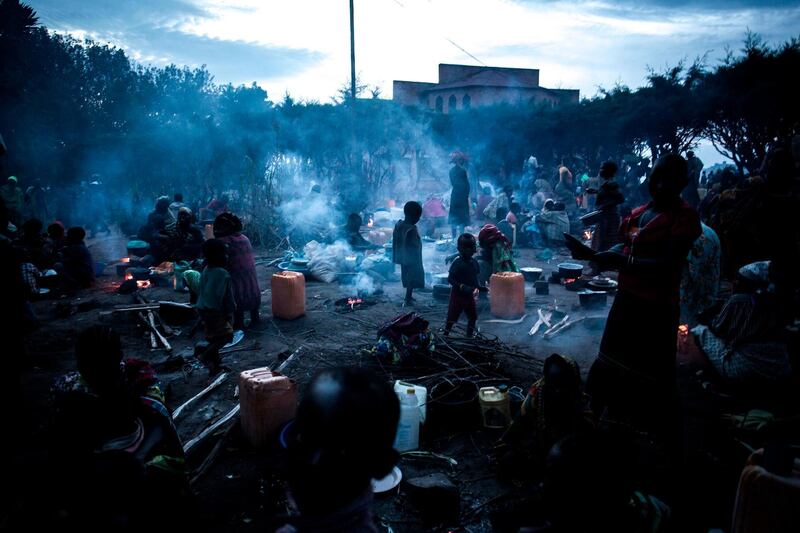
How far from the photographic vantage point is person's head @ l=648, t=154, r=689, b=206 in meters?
3.14

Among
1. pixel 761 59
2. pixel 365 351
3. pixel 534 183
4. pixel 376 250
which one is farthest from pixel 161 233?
pixel 761 59

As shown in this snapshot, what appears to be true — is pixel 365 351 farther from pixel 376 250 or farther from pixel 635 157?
pixel 635 157

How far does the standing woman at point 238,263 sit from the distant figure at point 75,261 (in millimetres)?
4552

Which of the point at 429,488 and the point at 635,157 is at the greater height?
the point at 635,157

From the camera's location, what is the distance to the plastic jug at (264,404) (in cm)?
404

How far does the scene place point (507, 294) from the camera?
766cm

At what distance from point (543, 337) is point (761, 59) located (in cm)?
1581

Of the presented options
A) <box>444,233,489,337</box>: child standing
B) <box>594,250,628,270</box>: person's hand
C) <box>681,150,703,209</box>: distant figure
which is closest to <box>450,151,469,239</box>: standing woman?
<box>444,233,489,337</box>: child standing

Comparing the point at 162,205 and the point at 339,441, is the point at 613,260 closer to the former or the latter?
the point at 339,441

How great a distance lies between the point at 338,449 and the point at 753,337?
4754mm

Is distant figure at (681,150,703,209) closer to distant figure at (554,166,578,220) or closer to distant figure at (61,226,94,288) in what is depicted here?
distant figure at (554,166,578,220)

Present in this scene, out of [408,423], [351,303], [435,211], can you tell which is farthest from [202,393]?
[435,211]

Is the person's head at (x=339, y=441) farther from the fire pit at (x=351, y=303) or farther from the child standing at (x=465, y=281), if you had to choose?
the fire pit at (x=351, y=303)

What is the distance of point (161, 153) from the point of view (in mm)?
20094
